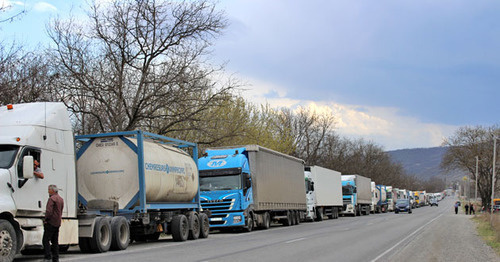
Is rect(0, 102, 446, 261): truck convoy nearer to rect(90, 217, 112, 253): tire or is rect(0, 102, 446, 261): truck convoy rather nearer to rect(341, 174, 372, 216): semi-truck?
rect(90, 217, 112, 253): tire

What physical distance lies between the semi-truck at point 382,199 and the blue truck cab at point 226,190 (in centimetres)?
4665

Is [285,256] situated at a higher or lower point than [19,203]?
lower

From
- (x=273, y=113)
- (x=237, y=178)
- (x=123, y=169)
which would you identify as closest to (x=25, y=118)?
(x=123, y=169)

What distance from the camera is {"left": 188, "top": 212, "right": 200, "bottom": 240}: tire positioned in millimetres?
21447

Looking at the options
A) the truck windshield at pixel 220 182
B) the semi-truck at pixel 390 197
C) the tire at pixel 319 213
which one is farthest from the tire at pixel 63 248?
the semi-truck at pixel 390 197

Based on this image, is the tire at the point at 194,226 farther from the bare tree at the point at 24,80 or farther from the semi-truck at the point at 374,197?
the semi-truck at the point at 374,197

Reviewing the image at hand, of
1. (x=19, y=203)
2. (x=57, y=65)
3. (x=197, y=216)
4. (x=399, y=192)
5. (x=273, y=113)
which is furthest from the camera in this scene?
(x=399, y=192)

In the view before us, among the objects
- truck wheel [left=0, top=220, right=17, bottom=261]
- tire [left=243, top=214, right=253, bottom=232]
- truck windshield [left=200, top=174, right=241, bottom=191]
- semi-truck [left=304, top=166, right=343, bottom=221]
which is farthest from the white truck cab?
semi-truck [left=304, top=166, right=343, bottom=221]

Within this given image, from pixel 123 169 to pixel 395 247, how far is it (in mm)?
8886

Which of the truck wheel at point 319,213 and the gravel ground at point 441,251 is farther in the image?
the truck wheel at point 319,213

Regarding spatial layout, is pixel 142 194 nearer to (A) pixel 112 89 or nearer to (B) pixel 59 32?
(A) pixel 112 89

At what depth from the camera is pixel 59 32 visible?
25672 millimetres

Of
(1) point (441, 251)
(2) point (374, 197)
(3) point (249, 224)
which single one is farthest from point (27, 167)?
(2) point (374, 197)

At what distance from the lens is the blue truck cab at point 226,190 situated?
1030 inches
